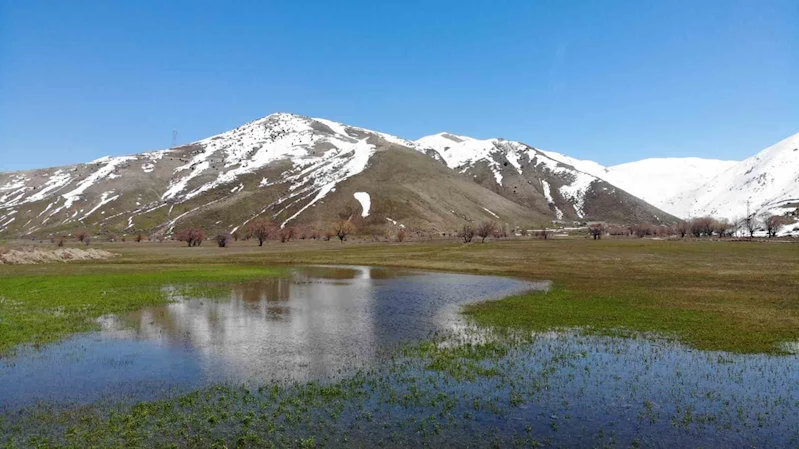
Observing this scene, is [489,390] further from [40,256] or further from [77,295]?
[40,256]

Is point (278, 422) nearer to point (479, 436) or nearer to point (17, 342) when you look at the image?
point (479, 436)

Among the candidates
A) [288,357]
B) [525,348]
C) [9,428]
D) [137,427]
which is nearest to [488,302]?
[525,348]

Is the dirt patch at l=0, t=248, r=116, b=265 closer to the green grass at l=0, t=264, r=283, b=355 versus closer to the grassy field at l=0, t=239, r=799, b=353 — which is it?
the grassy field at l=0, t=239, r=799, b=353

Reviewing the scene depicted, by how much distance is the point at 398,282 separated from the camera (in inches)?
2458

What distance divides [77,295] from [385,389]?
4077 cm

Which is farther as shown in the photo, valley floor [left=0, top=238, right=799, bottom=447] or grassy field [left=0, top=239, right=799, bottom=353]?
grassy field [left=0, top=239, right=799, bottom=353]

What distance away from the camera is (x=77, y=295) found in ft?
152

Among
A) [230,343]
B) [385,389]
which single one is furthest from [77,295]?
[385,389]

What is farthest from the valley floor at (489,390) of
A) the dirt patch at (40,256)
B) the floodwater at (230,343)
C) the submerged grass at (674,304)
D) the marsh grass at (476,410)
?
the dirt patch at (40,256)

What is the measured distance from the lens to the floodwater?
2202 cm

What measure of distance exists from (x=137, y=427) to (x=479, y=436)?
12.7 m

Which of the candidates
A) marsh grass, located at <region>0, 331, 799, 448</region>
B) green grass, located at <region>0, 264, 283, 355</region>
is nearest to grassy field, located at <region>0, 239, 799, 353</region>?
green grass, located at <region>0, 264, 283, 355</region>

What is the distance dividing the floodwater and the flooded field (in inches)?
6.4

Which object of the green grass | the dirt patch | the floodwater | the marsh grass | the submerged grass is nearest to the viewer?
the marsh grass
